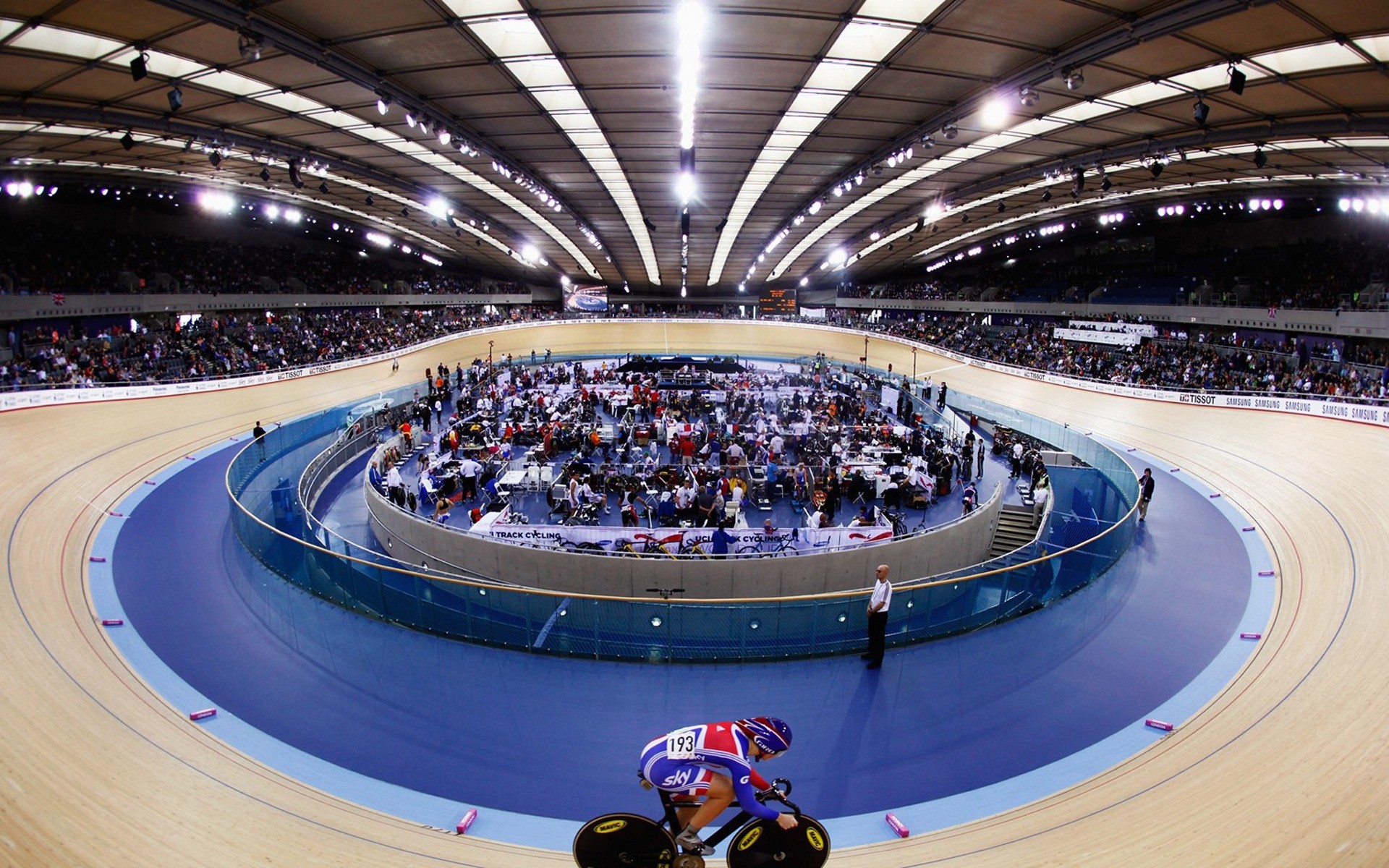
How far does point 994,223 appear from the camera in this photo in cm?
3102

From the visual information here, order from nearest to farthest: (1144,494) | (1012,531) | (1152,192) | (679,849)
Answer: (679,849), (1144,494), (1012,531), (1152,192)

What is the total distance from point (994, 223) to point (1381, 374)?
16.2m

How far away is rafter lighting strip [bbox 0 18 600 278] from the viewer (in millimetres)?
8656

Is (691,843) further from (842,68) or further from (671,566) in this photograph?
(842,68)

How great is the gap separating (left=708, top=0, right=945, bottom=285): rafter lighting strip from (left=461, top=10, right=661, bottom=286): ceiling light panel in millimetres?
4494

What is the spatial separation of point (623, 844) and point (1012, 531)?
493 inches

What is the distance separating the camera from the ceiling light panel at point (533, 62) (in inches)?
340

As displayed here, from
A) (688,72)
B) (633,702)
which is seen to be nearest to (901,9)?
(688,72)

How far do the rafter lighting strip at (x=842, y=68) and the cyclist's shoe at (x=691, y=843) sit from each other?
9.84 m

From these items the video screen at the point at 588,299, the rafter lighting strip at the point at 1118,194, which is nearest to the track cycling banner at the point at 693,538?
the rafter lighting strip at the point at 1118,194

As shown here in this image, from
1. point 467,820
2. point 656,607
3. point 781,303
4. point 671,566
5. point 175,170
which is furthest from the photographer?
point 781,303

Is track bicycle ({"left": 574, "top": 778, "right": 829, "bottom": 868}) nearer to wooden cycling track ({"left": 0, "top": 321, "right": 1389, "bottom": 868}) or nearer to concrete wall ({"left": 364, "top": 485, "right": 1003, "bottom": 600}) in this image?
wooden cycling track ({"left": 0, "top": 321, "right": 1389, "bottom": 868})

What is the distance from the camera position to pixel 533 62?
34.2 feet

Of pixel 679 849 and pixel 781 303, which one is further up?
pixel 781 303
